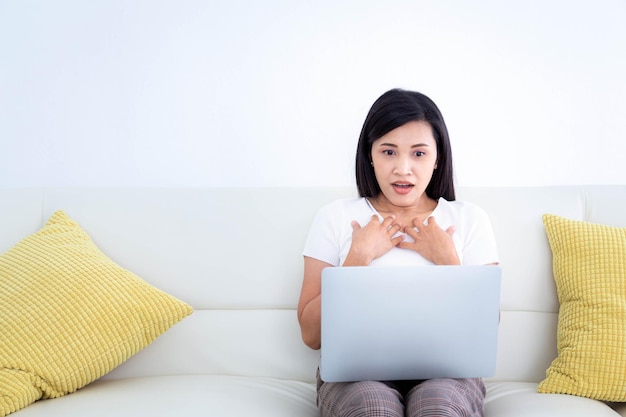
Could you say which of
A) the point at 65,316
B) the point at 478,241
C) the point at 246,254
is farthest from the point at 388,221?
the point at 65,316

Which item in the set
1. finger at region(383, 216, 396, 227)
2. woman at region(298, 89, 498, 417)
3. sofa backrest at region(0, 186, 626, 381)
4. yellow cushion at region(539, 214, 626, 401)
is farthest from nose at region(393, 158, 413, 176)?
yellow cushion at region(539, 214, 626, 401)

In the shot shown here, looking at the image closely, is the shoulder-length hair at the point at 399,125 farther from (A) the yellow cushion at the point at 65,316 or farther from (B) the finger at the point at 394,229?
(A) the yellow cushion at the point at 65,316

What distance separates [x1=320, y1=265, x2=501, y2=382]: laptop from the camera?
151 cm

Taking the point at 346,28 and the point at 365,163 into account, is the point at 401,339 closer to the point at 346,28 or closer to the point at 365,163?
the point at 365,163

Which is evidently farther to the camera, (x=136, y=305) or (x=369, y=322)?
(x=136, y=305)

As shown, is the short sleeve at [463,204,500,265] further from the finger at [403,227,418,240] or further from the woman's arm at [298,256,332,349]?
the woman's arm at [298,256,332,349]

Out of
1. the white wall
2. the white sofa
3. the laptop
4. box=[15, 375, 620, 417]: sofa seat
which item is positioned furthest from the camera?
the white wall

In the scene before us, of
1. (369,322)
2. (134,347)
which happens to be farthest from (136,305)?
(369,322)

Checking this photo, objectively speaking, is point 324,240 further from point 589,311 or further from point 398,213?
point 589,311

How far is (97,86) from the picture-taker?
8.81 feet

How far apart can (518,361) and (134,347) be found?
101cm

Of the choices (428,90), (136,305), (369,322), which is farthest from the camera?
(428,90)

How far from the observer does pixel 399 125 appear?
1996 mm

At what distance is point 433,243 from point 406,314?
436mm
